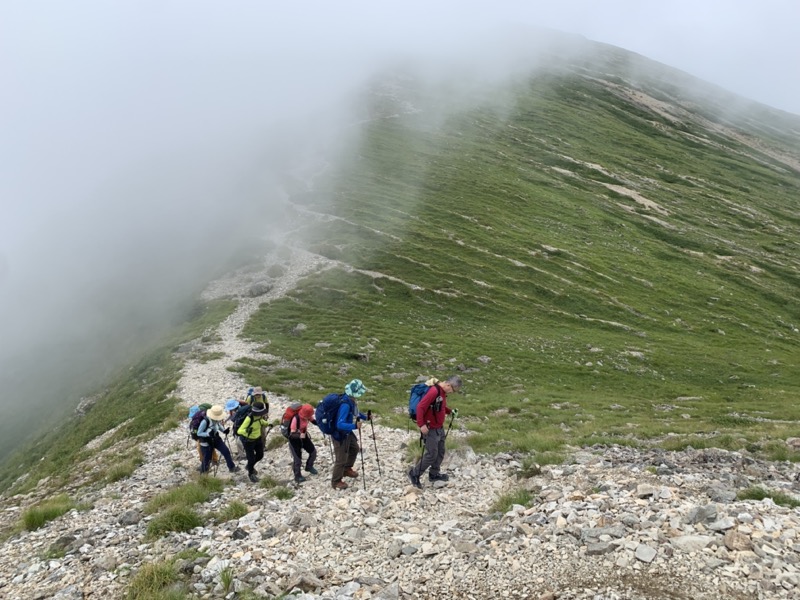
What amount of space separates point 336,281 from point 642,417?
42.0 meters

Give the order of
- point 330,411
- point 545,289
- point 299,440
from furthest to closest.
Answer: point 545,289, point 299,440, point 330,411

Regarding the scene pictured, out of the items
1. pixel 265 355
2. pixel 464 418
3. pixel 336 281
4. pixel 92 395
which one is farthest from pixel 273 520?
pixel 336 281

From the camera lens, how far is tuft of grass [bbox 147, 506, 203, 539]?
13.9 metres

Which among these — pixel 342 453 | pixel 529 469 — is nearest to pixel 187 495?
pixel 342 453

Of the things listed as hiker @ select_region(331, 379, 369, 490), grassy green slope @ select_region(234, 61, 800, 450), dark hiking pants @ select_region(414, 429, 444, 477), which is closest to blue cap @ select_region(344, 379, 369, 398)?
hiker @ select_region(331, 379, 369, 490)

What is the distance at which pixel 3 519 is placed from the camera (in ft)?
68.9

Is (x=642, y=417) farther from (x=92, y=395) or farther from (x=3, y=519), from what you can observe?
(x=92, y=395)

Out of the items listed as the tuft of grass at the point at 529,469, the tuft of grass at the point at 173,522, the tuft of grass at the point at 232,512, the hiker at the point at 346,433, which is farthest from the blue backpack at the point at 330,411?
the tuft of grass at the point at 529,469

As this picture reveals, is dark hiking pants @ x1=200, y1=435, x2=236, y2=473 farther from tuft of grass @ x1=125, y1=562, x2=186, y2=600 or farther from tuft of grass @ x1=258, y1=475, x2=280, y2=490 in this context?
tuft of grass @ x1=125, y1=562, x2=186, y2=600

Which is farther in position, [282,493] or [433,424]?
[282,493]

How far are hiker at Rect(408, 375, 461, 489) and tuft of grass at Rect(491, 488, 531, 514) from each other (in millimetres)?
2418

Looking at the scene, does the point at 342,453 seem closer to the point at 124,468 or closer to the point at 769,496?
the point at 769,496

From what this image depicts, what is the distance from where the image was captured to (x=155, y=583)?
431 inches

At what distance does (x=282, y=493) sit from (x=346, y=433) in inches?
115
